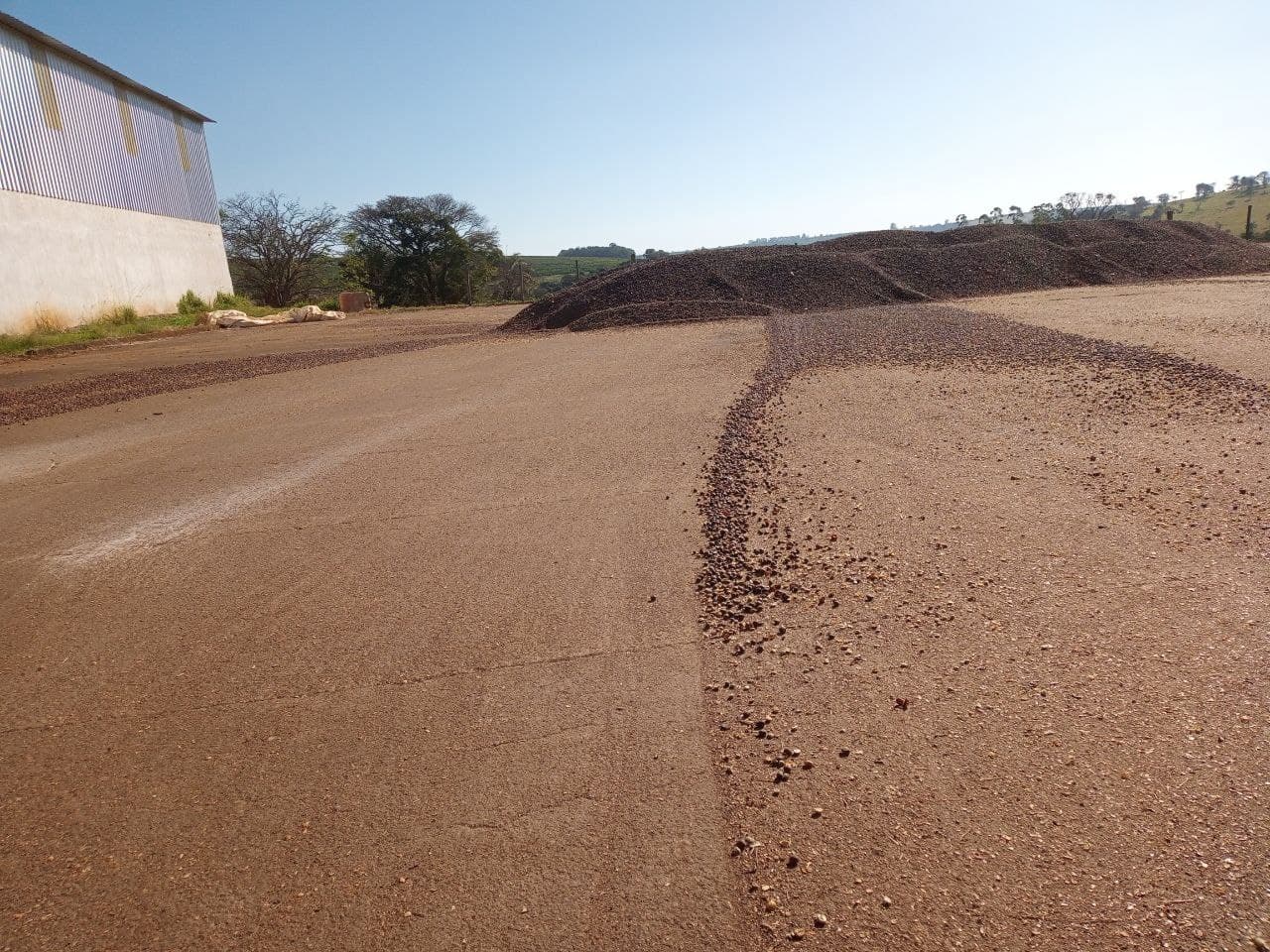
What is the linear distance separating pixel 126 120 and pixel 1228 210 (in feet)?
244

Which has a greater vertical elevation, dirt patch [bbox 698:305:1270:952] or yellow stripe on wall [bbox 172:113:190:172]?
yellow stripe on wall [bbox 172:113:190:172]

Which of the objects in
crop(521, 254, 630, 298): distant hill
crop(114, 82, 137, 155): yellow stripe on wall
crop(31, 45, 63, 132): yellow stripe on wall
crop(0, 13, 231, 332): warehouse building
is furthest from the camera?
crop(521, 254, 630, 298): distant hill

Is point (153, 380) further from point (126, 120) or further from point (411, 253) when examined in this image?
point (411, 253)

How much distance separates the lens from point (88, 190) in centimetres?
2284

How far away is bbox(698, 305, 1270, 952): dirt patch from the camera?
6.69 ft

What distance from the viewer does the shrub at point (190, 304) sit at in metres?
27.8

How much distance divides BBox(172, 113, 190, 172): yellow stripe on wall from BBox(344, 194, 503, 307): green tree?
15563 millimetres

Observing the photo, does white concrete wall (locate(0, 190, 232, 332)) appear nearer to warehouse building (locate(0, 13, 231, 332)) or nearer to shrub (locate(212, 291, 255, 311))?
warehouse building (locate(0, 13, 231, 332))

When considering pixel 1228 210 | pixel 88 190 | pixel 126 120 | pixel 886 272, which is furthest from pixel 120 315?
pixel 1228 210

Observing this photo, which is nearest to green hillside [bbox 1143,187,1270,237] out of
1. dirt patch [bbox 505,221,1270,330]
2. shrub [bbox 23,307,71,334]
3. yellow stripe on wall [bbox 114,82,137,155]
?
dirt patch [bbox 505,221,1270,330]

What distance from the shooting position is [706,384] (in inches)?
392

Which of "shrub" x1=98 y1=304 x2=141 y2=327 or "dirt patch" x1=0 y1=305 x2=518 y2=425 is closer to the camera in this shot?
"dirt patch" x1=0 y1=305 x2=518 y2=425

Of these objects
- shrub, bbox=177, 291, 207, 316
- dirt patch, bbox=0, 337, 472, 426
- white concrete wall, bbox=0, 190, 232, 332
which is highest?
white concrete wall, bbox=0, 190, 232, 332

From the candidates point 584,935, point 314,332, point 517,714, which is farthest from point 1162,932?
point 314,332
